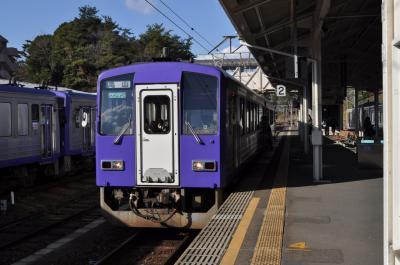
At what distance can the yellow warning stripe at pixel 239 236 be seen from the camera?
6.09 metres

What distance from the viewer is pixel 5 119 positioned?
1388 cm

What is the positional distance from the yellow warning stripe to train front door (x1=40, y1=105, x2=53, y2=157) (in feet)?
29.2

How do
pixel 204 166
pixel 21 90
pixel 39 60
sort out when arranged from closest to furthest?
pixel 204 166, pixel 21 90, pixel 39 60

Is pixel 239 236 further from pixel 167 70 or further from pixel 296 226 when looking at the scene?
pixel 167 70

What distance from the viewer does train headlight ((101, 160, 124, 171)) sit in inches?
347

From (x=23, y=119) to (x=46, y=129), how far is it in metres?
1.63

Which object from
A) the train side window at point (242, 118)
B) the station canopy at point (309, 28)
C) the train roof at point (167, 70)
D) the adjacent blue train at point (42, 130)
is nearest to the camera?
the train roof at point (167, 70)

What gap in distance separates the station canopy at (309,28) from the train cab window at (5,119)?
239 inches

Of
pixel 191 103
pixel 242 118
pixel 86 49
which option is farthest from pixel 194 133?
pixel 86 49

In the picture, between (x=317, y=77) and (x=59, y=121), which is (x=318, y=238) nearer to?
(x=317, y=77)

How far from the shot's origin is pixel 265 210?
8.70 metres

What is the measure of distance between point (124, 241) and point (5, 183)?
22.0 ft

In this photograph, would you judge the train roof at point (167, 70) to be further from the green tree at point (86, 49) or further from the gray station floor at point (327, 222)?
the green tree at point (86, 49)

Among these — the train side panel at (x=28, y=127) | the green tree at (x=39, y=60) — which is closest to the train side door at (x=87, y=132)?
the train side panel at (x=28, y=127)
